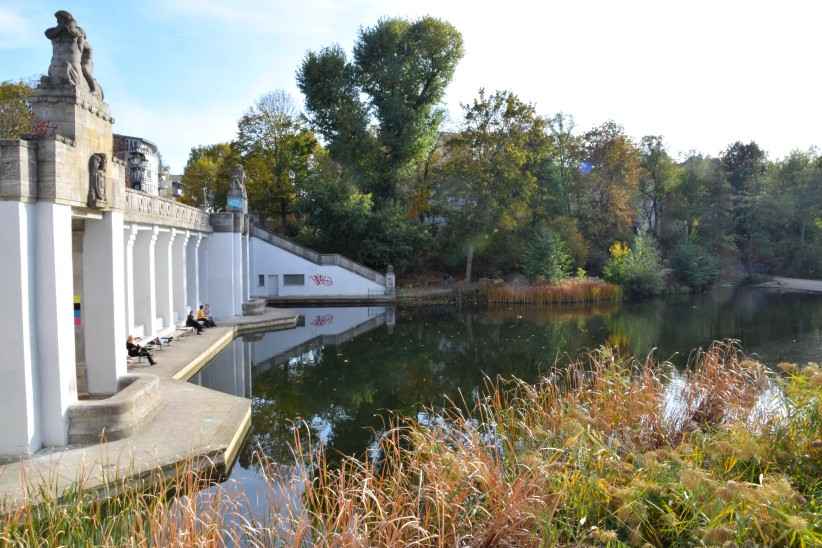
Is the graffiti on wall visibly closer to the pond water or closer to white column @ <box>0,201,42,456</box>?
the pond water

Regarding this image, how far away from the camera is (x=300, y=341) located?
63.4ft

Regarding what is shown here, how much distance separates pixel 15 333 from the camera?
293 inches

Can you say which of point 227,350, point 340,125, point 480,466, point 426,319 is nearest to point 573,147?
point 340,125

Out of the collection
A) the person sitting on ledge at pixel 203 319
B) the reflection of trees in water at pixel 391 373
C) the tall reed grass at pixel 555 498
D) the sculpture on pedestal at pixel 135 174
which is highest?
the sculpture on pedestal at pixel 135 174

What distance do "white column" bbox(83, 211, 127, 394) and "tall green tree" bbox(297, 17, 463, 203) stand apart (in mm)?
24210

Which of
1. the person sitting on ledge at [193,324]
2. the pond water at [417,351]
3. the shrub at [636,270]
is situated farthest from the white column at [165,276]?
the shrub at [636,270]

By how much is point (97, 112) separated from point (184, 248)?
31.5 feet

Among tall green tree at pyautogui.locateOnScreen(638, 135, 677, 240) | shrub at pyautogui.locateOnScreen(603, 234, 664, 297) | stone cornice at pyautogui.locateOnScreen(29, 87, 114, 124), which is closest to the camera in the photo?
stone cornice at pyautogui.locateOnScreen(29, 87, 114, 124)

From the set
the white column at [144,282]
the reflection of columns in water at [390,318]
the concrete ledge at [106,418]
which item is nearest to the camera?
the concrete ledge at [106,418]

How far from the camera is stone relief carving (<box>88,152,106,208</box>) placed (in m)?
8.80

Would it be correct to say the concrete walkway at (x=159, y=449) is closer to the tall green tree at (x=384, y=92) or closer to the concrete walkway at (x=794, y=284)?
the tall green tree at (x=384, y=92)

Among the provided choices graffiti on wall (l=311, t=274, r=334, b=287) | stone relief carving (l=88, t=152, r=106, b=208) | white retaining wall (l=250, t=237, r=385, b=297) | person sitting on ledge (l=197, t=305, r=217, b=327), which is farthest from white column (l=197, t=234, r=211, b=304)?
stone relief carving (l=88, t=152, r=106, b=208)

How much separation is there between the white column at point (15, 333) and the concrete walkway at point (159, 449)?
15.4 inches

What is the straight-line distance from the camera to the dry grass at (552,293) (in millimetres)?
31969
